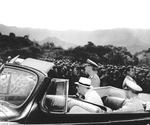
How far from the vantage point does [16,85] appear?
2.79 m

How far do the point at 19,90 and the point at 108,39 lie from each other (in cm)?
3917

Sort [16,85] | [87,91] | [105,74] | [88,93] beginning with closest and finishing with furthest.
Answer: [16,85] < [88,93] < [87,91] < [105,74]

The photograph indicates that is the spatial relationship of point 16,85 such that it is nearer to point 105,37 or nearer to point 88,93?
point 88,93

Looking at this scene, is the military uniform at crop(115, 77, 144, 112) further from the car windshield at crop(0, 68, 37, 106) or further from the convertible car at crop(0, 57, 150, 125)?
the car windshield at crop(0, 68, 37, 106)

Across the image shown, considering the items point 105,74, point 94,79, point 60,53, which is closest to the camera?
point 94,79

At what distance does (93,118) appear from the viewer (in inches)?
111

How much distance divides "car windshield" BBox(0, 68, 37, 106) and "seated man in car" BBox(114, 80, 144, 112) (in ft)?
5.55

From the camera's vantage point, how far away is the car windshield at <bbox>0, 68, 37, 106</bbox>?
257 centimetres

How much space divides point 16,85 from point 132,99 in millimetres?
1957

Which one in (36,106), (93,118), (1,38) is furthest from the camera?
(1,38)

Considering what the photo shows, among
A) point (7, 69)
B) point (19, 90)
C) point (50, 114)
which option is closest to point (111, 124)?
point (50, 114)

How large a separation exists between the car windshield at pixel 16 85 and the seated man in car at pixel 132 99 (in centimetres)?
169

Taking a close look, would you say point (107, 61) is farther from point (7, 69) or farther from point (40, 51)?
point (7, 69)

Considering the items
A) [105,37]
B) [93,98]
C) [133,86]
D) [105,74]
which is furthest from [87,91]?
[105,37]
